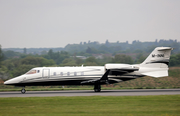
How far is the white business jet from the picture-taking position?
27.0 m

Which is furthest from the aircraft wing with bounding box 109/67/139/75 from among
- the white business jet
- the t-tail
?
the t-tail

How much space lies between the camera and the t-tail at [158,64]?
27359mm

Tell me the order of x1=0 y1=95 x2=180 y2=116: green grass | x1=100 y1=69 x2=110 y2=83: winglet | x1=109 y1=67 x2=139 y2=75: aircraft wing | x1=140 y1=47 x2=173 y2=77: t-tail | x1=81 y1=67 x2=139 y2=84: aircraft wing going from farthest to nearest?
→ x1=140 y1=47 x2=173 y2=77: t-tail < x1=109 y1=67 x2=139 y2=75: aircraft wing < x1=81 y1=67 x2=139 y2=84: aircraft wing < x1=100 y1=69 x2=110 y2=83: winglet < x1=0 y1=95 x2=180 y2=116: green grass

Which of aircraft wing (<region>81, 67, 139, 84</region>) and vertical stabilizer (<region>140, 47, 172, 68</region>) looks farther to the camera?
vertical stabilizer (<region>140, 47, 172, 68</region>)

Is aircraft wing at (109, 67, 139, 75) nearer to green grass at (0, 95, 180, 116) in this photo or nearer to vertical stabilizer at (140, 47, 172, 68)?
vertical stabilizer at (140, 47, 172, 68)

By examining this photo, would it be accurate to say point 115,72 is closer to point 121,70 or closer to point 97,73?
point 121,70

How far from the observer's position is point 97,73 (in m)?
27.0

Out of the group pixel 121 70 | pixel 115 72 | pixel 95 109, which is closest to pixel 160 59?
pixel 121 70

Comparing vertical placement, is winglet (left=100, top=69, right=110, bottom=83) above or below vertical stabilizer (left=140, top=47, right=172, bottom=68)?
below

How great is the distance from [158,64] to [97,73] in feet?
21.3

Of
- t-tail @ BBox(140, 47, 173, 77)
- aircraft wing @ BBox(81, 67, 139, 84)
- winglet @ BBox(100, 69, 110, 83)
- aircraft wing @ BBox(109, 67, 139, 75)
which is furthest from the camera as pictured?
t-tail @ BBox(140, 47, 173, 77)

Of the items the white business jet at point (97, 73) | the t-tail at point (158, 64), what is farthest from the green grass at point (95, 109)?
the t-tail at point (158, 64)

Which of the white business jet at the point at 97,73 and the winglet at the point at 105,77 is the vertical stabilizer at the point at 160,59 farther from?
the winglet at the point at 105,77

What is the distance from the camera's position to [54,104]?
58.9ft
